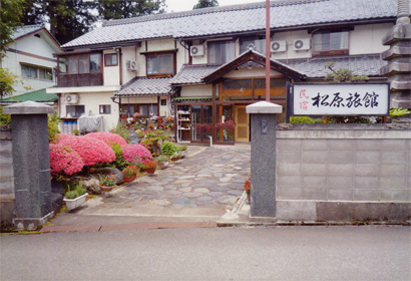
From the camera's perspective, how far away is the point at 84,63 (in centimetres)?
2350

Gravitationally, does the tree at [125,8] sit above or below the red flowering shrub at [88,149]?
above

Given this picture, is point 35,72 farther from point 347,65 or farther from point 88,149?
A: point 347,65

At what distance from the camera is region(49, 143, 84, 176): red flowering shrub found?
6.93 m

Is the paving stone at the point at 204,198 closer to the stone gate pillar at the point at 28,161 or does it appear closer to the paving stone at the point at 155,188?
the paving stone at the point at 155,188

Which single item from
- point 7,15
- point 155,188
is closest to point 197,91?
point 7,15

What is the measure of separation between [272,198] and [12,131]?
16.2ft

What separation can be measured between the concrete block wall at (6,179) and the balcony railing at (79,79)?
18.4m

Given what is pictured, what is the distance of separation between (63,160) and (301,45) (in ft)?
51.2

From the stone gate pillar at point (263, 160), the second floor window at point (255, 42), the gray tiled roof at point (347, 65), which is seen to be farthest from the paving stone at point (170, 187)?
the second floor window at point (255, 42)

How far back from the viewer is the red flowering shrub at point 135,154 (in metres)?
10.0

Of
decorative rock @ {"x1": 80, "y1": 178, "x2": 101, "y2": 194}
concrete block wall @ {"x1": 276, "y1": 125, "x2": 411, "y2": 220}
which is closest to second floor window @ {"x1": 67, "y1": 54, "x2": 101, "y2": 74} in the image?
decorative rock @ {"x1": 80, "y1": 178, "x2": 101, "y2": 194}

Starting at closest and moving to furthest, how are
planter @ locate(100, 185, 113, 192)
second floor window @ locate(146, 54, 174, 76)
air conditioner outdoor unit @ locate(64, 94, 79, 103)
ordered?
planter @ locate(100, 185, 113, 192) < second floor window @ locate(146, 54, 174, 76) < air conditioner outdoor unit @ locate(64, 94, 79, 103)

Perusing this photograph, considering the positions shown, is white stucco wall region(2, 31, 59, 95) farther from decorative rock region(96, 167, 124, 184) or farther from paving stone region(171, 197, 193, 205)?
paving stone region(171, 197, 193, 205)

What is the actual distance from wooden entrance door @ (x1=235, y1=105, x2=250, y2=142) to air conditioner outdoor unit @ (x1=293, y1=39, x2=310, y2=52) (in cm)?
490
